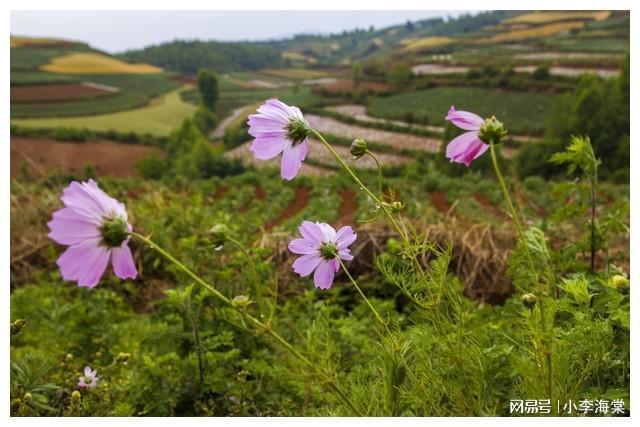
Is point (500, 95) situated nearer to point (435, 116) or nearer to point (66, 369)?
point (435, 116)

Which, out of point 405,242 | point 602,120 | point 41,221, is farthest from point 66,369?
point 602,120

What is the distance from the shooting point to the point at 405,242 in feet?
2.10

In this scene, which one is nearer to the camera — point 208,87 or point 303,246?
point 303,246

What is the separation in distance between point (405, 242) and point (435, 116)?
130 inches

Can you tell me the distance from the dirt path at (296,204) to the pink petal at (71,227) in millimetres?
3410

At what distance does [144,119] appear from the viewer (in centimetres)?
465

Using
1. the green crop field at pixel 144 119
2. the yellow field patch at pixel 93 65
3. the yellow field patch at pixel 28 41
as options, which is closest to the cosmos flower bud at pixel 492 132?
the yellow field patch at pixel 28 41

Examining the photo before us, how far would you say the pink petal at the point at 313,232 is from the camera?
26.0 inches

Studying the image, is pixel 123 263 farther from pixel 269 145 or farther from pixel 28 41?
pixel 28 41

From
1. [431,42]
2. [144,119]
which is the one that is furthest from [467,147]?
[144,119]

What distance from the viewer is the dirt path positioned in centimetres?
418

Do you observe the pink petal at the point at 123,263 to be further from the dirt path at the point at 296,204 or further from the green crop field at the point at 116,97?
the green crop field at the point at 116,97

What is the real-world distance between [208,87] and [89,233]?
442 centimetres

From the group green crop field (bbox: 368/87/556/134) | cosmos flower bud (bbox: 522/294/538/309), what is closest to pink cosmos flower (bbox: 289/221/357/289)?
cosmos flower bud (bbox: 522/294/538/309)
